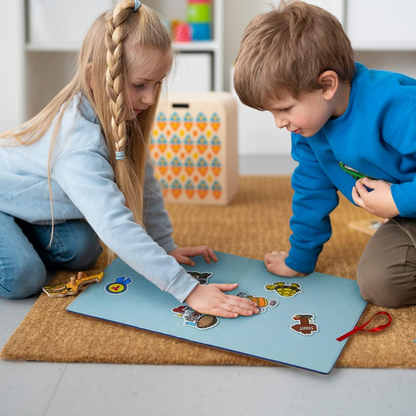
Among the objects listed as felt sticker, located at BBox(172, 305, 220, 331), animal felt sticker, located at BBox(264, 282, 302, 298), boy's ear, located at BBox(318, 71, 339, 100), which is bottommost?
felt sticker, located at BBox(172, 305, 220, 331)

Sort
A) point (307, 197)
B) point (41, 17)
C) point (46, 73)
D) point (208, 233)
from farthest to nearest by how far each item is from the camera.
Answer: point (46, 73) < point (41, 17) < point (208, 233) < point (307, 197)

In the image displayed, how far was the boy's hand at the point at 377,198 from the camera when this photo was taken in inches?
37.1

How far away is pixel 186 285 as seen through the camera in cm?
93

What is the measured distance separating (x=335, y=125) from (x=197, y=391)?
0.49m

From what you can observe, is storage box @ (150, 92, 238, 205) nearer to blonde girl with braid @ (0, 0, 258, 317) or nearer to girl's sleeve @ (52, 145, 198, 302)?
blonde girl with braid @ (0, 0, 258, 317)

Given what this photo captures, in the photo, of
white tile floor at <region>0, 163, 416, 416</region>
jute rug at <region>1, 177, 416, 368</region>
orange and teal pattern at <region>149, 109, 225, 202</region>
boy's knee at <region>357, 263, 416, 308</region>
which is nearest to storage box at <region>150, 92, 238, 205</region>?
orange and teal pattern at <region>149, 109, 225, 202</region>

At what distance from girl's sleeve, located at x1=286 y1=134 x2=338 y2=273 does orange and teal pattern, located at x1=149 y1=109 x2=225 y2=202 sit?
57 cm

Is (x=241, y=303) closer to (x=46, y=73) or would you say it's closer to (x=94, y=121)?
(x=94, y=121)

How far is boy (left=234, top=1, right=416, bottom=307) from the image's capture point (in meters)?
0.84

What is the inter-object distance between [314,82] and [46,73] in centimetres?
181

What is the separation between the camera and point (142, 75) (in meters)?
0.98

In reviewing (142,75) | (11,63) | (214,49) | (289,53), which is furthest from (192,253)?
(11,63)

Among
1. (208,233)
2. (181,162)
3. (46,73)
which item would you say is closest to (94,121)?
(208,233)

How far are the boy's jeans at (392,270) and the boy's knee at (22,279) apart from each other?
23.5 inches
